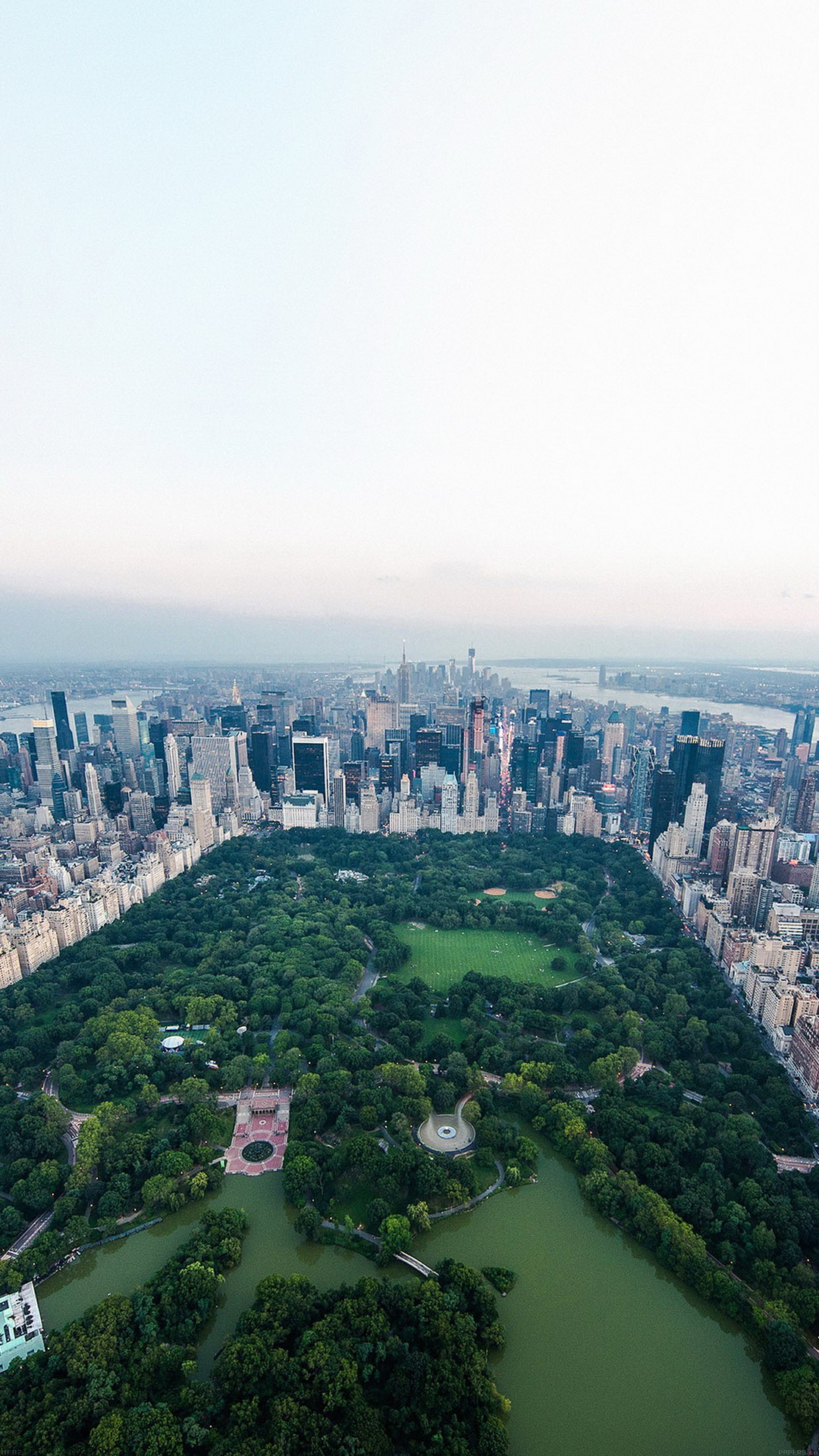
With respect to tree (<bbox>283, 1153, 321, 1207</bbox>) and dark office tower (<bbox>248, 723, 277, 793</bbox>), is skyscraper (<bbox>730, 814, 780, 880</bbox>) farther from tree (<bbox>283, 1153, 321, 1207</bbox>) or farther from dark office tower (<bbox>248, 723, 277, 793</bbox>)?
dark office tower (<bbox>248, 723, 277, 793</bbox>)

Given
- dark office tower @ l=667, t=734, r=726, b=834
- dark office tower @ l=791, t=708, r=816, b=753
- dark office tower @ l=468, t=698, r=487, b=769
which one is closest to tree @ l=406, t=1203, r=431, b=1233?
dark office tower @ l=667, t=734, r=726, b=834

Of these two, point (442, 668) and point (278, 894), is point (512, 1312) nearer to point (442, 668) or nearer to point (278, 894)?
point (278, 894)

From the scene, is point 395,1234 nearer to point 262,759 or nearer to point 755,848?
point 755,848

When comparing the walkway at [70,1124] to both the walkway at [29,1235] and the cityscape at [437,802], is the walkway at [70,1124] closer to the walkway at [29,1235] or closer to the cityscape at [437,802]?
the walkway at [29,1235]

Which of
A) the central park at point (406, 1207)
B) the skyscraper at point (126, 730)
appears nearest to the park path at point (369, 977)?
the central park at point (406, 1207)

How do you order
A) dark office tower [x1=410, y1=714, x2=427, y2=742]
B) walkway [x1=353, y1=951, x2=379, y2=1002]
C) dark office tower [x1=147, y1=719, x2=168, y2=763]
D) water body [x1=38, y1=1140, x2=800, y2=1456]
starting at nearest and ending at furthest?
water body [x1=38, y1=1140, x2=800, y2=1456] < walkway [x1=353, y1=951, x2=379, y2=1002] < dark office tower [x1=147, y1=719, x2=168, y2=763] < dark office tower [x1=410, y1=714, x2=427, y2=742]

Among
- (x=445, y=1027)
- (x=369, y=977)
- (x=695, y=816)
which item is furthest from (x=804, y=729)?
(x=445, y=1027)

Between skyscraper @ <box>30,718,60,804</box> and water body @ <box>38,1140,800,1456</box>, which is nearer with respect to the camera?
water body @ <box>38,1140,800,1456</box>
